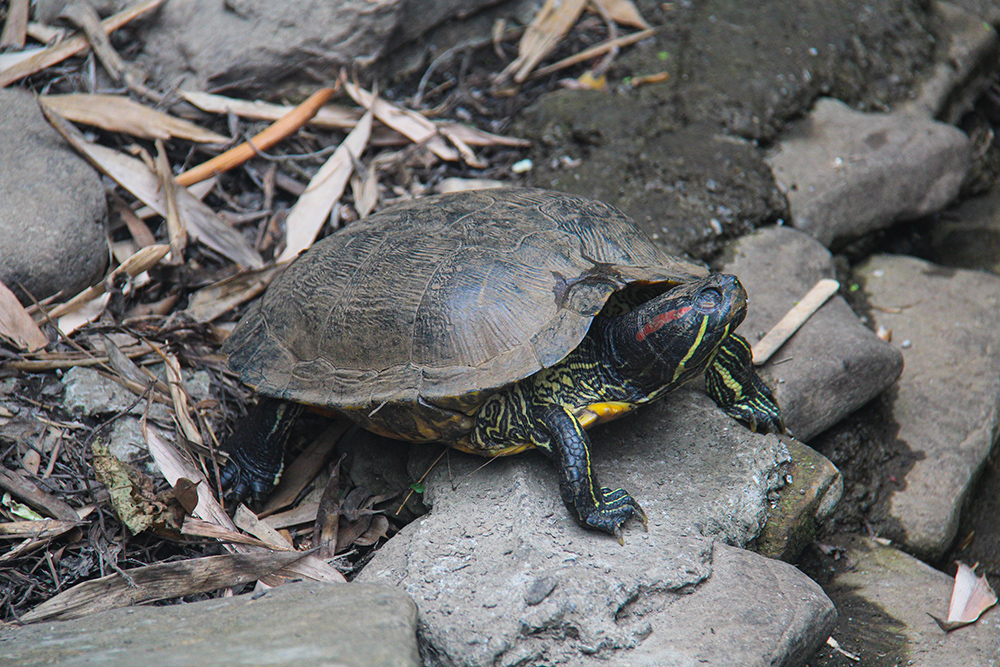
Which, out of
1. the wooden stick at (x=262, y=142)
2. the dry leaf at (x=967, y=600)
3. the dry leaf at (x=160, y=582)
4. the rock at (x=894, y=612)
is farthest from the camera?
the wooden stick at (x=262, y=142)

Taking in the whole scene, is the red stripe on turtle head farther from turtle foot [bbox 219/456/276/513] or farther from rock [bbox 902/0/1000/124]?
rock [bbox 902/0/1000/124]

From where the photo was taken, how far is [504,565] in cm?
313

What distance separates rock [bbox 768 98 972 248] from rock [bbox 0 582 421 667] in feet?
13.8

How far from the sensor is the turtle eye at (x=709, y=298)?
328 centimetres

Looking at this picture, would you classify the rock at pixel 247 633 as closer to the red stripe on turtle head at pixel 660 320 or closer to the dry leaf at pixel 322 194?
the red stripe on turtle head at pixel 660 320

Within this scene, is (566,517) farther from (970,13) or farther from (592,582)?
(970,13)

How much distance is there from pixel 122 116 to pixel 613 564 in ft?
14.7

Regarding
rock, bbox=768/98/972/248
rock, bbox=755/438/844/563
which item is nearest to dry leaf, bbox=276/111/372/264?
rock, bbox=768/98/972/248

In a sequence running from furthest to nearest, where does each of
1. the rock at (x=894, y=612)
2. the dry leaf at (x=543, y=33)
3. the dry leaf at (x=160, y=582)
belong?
the dry leaf at (x=543, y=33) → the rock at (x=894, y=612) → the dry leaf at (x=160, y=582)

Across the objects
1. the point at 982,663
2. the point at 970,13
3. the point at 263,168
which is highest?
the point at 970,13

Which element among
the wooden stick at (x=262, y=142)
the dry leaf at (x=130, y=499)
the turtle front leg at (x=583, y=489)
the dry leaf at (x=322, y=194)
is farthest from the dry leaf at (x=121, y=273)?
the turtle front leg at (x=583, y=489)

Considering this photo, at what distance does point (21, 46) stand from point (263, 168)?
1965mm

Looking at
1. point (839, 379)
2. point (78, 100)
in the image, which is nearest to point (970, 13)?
point (839, 379)

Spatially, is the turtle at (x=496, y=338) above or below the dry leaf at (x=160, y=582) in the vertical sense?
above
